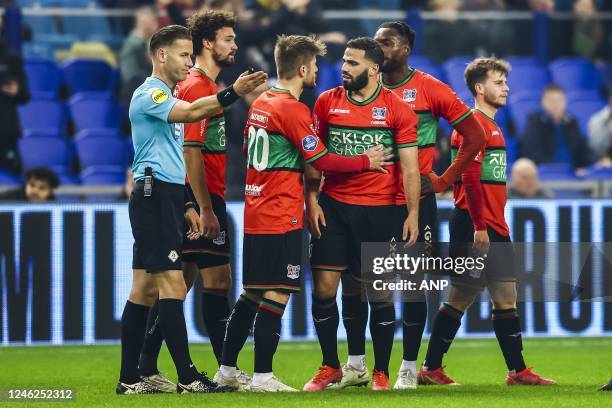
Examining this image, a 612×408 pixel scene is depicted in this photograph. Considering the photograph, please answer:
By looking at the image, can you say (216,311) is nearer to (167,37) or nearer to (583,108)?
(167,37)

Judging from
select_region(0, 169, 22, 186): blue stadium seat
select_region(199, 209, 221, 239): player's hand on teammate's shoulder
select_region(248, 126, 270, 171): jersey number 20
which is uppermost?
select_region(248, 126, 270, 171): jersey number 20

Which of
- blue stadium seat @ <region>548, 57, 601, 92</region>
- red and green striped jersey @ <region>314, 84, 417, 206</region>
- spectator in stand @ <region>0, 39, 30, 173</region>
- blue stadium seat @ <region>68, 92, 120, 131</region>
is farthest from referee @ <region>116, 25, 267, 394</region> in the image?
blue stadium seat @ <region>548, 57, 601, 92</region>

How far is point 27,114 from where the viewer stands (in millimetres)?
14875

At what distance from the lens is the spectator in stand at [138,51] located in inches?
573

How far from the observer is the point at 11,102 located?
45.4 ft

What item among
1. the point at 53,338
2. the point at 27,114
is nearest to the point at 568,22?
the point at 27,114

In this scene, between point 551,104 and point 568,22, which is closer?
point 551,104

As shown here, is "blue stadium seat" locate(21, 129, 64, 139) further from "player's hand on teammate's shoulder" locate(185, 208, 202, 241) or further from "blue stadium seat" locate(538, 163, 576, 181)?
"player's hand on teammate's shoulder" locate(185, 208, 202, 241)

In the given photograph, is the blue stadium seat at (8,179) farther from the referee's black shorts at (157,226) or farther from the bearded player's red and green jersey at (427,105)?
the bearded player's red and green jersey at (427,105)

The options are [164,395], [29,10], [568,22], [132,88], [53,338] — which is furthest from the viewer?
[568,22]

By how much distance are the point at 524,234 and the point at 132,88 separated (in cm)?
499

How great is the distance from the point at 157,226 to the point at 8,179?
20.3ft

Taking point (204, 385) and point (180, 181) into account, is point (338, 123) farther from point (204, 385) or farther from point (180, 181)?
point (204, 385)

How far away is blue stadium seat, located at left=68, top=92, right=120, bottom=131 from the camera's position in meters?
14.8
